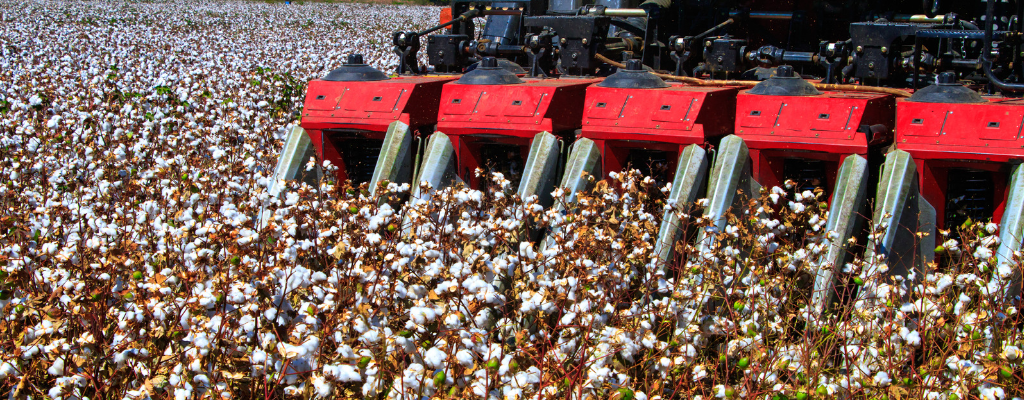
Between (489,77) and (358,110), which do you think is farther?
(358,110)

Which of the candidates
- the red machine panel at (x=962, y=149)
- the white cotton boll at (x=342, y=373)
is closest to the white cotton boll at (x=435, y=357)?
the white cotton boll at (x=342, y=373)

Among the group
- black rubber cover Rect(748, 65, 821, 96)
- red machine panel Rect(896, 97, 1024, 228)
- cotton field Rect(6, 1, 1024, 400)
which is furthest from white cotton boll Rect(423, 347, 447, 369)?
black rubber cover Rect(748, 65, 821, 96)

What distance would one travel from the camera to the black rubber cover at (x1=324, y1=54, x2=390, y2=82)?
24.6ft

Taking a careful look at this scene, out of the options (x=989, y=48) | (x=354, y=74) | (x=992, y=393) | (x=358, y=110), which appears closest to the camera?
(x=992, y=393)

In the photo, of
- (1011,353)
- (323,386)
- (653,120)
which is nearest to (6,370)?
(323,386)

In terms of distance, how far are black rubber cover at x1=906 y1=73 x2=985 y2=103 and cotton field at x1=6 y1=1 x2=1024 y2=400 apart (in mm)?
912

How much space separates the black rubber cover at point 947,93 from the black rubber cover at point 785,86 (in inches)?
28.3

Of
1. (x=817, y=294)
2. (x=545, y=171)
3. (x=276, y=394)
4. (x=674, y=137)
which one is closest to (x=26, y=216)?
(x=276, y=394)

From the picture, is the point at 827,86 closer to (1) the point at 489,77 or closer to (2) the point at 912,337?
(1) the point at 489,77

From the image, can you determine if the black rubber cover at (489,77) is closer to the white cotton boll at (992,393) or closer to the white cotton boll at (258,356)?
the white cotton boll at (258,356)

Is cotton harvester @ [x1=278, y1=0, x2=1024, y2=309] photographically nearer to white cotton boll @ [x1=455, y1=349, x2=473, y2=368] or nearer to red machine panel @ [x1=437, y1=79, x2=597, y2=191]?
red machine panel @ [x1=437, y1=79, x2=597, y2=191]

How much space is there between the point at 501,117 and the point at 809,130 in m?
2.28

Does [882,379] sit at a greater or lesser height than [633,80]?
lesser

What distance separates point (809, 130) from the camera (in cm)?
571
